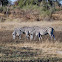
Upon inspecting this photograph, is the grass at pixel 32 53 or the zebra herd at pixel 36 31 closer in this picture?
the grass at pixel 32 53

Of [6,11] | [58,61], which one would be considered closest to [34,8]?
[6,11]

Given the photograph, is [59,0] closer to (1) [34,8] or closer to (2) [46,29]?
(1) [34,8]

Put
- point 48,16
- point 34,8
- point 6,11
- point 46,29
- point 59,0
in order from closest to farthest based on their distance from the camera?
point 46,29 → point 48,16 → point 34,8 → point 6,11 → point 59,0

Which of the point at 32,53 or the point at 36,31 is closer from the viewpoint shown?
the point at 32,53

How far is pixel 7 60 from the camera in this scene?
842cm

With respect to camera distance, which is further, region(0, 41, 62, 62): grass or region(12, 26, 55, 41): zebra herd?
region(12, 26, 55, 41): zebra herd

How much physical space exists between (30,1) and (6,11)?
555 cm

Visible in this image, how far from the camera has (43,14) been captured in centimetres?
3262

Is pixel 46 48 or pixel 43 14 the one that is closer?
pixel 46 48

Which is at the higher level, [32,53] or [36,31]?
[36,31]

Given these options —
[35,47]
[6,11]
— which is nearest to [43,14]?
[6,11]

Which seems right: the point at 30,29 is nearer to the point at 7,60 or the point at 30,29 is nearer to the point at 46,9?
the point at 7,60

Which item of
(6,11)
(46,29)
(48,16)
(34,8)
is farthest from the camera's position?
(6,11)

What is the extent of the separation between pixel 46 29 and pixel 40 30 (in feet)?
1.32
